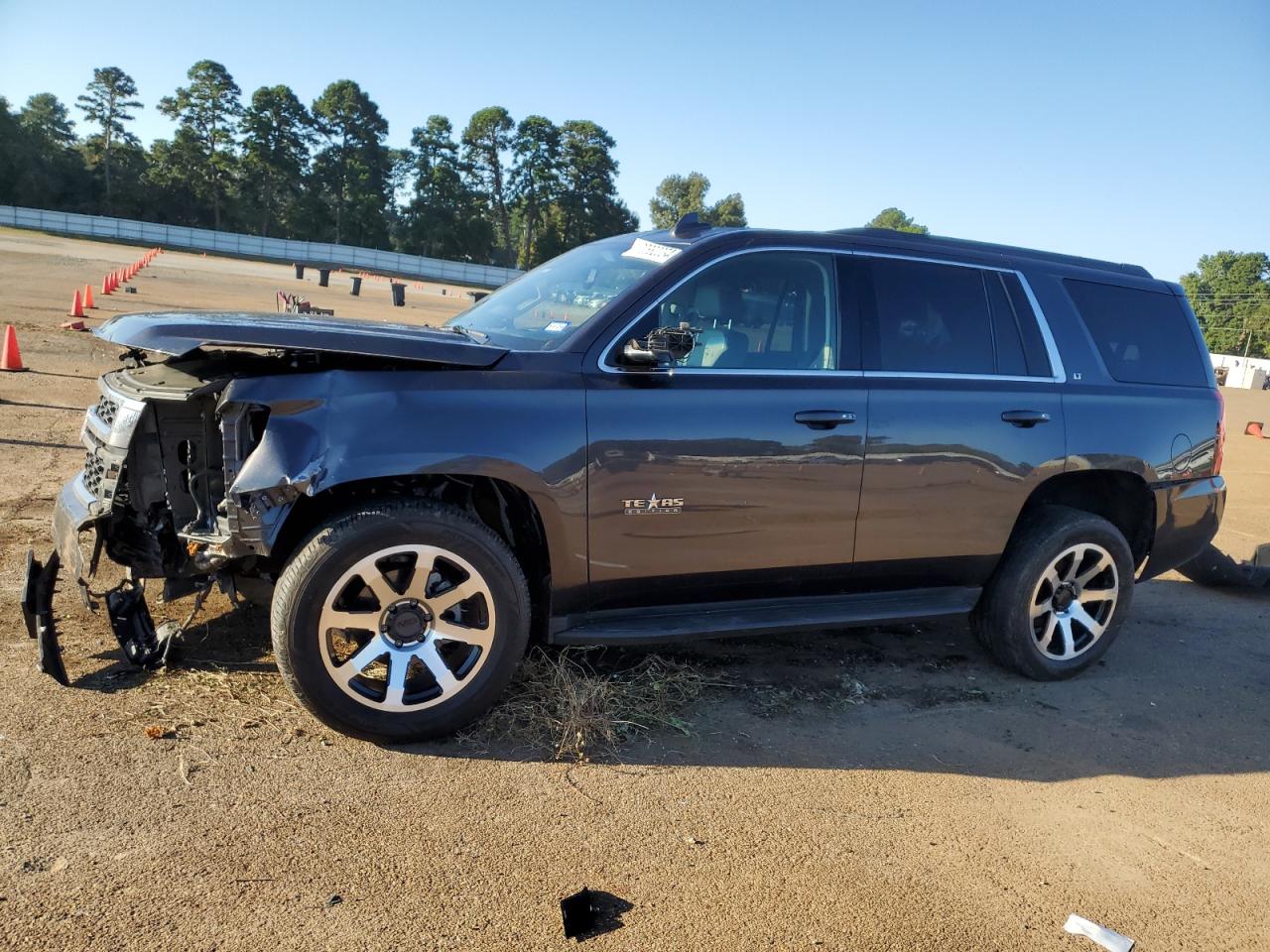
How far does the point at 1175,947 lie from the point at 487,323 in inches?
142

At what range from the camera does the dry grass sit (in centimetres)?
359

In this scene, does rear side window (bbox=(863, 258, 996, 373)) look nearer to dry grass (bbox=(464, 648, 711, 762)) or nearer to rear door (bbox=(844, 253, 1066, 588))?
rear door (bbox=(844, 253, 1066, 588))

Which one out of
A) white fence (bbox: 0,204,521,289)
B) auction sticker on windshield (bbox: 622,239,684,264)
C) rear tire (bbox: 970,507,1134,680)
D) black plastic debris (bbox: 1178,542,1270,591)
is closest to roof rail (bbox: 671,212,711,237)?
auction sticker on windshield (bbox: 622,239,684,264)

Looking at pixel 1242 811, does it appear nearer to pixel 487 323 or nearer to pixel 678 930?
pixel 678 930

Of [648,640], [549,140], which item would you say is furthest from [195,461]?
[549,140]

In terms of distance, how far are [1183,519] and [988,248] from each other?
1846mm

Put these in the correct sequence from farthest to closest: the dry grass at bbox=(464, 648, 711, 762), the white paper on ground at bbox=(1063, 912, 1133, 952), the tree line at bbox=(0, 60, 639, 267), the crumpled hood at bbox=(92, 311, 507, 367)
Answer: the tree line at bbox=(0, 60, 639, 267), the dry grass at bbox=(464, 648, 711, 762), the crumpled hood at bbox=(92, 311, 507, 367), the white paper on ground at bbox=(1063, 912, 1133, 952)

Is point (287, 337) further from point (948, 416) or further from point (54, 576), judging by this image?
point (948, 416)

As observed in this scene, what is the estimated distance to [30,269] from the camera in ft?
87.4

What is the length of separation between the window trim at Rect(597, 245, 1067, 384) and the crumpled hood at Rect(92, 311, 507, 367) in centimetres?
61

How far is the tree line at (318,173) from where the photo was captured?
72.9m

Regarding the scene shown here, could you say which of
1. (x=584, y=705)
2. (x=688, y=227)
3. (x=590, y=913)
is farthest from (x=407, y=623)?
(x=688, y=227)

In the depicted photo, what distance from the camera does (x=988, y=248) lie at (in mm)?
4707

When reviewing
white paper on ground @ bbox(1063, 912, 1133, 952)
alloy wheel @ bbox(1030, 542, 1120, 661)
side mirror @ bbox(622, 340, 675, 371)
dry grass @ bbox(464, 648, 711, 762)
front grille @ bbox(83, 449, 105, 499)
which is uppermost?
side mirror @ bbox(622, 340, 675, 371)
